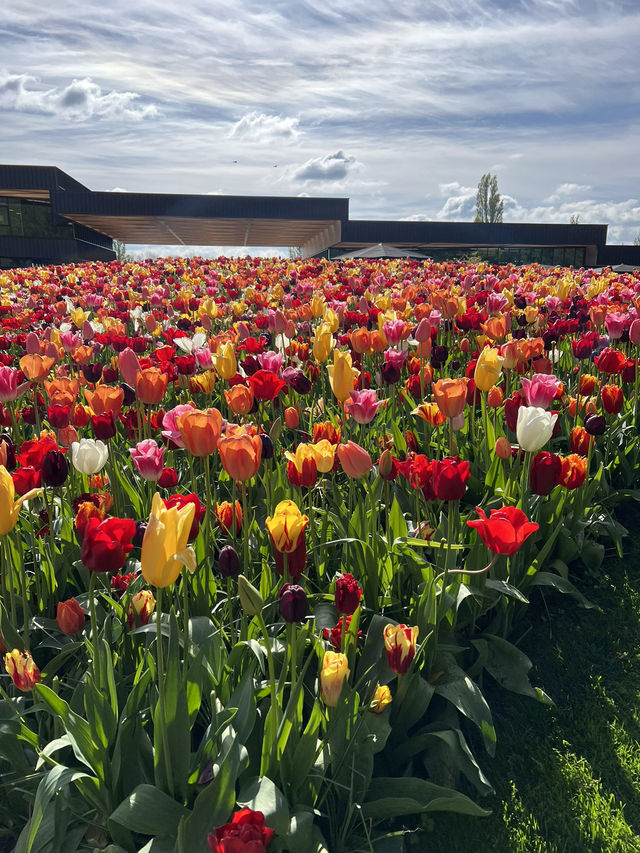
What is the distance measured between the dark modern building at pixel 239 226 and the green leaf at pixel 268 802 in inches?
1398

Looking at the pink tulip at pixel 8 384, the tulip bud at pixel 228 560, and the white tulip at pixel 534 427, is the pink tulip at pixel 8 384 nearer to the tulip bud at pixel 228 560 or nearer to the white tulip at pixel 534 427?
the tulip bud at pixel 228 560

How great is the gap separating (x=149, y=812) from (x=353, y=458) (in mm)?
1268

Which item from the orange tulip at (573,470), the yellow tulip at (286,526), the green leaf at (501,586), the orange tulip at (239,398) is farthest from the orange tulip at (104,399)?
the orange tulip at (573,470)

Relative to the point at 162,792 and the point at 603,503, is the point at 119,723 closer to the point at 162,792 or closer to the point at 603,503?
the point at 162,792

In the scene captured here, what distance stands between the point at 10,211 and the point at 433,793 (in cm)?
4440

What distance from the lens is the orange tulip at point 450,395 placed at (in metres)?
3.01

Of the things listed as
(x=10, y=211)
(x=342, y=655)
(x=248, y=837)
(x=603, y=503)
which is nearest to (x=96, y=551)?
(x=342, y=655)

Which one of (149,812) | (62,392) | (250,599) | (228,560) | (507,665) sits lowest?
(507,665)

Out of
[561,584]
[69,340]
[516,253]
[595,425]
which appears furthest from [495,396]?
[516,253]

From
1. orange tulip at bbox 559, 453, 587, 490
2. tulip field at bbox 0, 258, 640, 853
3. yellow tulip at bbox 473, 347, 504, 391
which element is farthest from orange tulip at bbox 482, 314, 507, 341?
orange tulip at bbox 559, 453, 587, 490

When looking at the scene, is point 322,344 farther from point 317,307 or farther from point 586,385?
point 317,307

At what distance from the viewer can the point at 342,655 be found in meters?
1.96

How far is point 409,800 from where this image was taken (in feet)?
6.79

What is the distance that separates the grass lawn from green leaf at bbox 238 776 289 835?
1.95 ft
